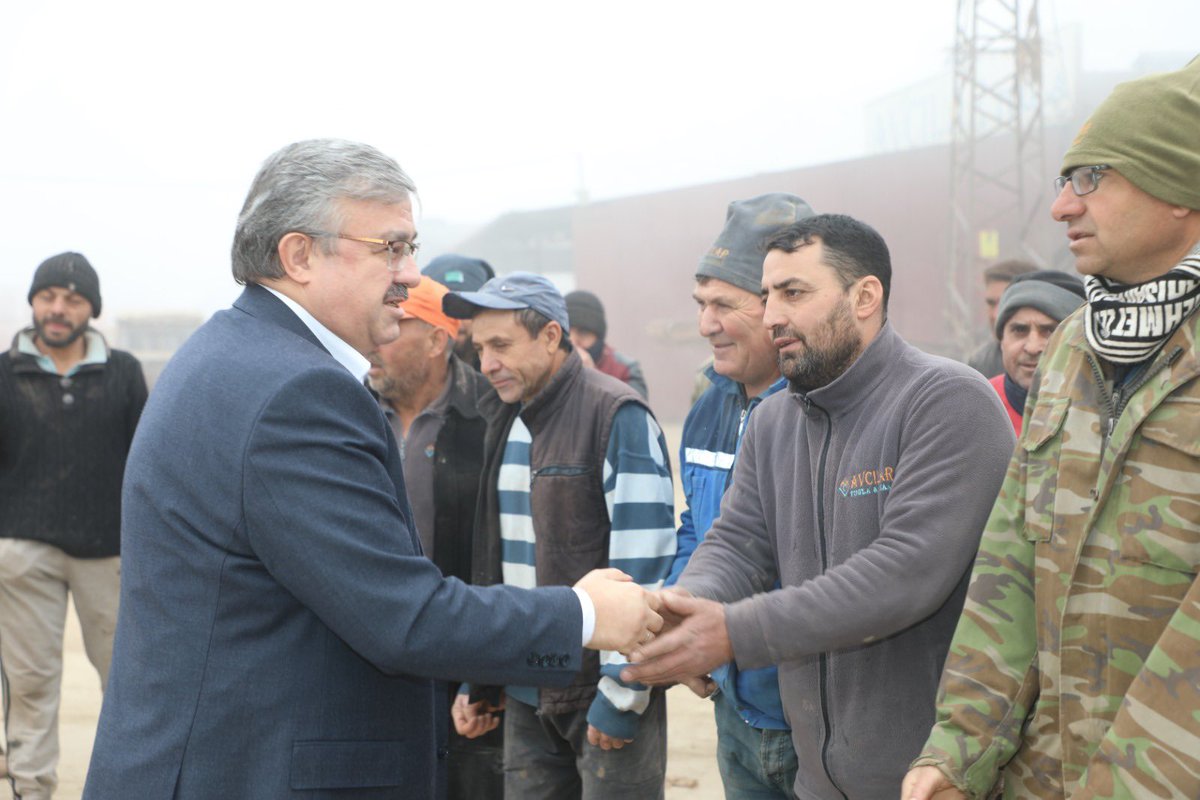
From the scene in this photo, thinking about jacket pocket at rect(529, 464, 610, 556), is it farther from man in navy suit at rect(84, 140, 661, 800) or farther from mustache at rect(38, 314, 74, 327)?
Answer: mustache at rect(38, 314, 74, 327)

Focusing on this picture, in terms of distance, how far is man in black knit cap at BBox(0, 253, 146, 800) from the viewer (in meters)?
5.40

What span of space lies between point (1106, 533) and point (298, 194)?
1670 millimetres

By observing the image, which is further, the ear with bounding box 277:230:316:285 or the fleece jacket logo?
the fleece jacket logo

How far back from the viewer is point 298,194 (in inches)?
91.4

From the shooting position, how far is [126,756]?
212 centimetres

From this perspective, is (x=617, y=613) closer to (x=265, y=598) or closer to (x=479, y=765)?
(x=265, y=598)

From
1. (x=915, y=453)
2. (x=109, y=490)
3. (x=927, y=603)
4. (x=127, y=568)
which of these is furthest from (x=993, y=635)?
(x=109, y=490)

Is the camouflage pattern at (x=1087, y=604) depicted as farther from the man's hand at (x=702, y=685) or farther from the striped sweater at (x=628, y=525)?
the striped sweater at (x=628, y=525)

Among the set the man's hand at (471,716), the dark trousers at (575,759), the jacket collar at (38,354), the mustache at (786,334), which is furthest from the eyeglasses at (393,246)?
the jacket collar at (38,354)

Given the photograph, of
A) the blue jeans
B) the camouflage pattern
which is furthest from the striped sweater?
the camouflage pattern

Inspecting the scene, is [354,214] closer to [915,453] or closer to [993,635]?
→ [915,453]

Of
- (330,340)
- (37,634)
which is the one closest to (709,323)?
(330,340)

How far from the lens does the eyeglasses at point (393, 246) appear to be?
2340mm

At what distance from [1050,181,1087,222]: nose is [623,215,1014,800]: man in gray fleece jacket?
539 mm
